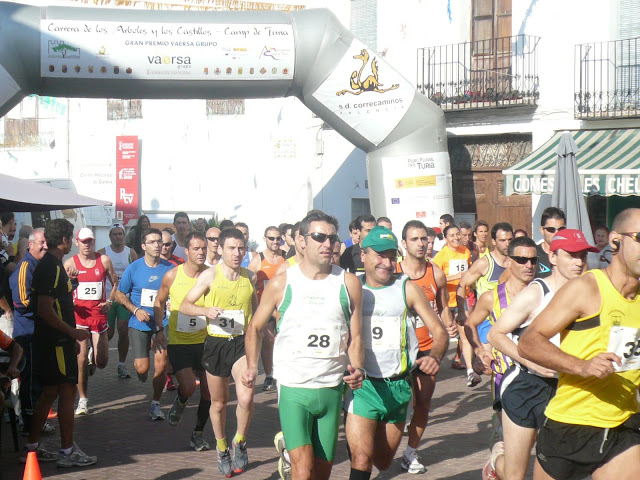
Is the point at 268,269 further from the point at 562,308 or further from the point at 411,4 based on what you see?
the point at 411,4

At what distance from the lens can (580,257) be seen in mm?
5801

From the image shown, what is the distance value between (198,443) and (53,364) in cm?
148

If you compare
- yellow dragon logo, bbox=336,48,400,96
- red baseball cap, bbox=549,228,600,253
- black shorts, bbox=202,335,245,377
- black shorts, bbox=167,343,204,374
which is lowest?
black shorts, bbox=167,343,204,374

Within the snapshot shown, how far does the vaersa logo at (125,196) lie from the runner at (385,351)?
20.2 metres

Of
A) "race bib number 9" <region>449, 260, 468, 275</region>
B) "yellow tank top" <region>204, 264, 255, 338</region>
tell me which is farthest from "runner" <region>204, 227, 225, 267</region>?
"race bib number 9" <region>449, 260, 468, 275</region>

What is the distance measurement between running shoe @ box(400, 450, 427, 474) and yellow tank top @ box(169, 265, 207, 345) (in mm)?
2159

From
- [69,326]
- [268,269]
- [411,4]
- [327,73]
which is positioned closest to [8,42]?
[327,73]

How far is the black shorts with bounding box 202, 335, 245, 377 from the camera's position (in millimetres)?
7758

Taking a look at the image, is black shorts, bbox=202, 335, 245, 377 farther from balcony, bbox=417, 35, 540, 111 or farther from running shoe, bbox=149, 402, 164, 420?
balcony, bbox=417, 35, 540, 111

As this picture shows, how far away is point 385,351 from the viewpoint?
6.18 meters

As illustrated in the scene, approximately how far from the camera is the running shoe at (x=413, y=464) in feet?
24.6

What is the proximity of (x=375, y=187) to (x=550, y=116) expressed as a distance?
14.5 feet

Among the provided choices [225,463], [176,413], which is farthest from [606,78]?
[225,463]

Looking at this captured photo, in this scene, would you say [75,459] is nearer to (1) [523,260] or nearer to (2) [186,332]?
(2) [186,332]
